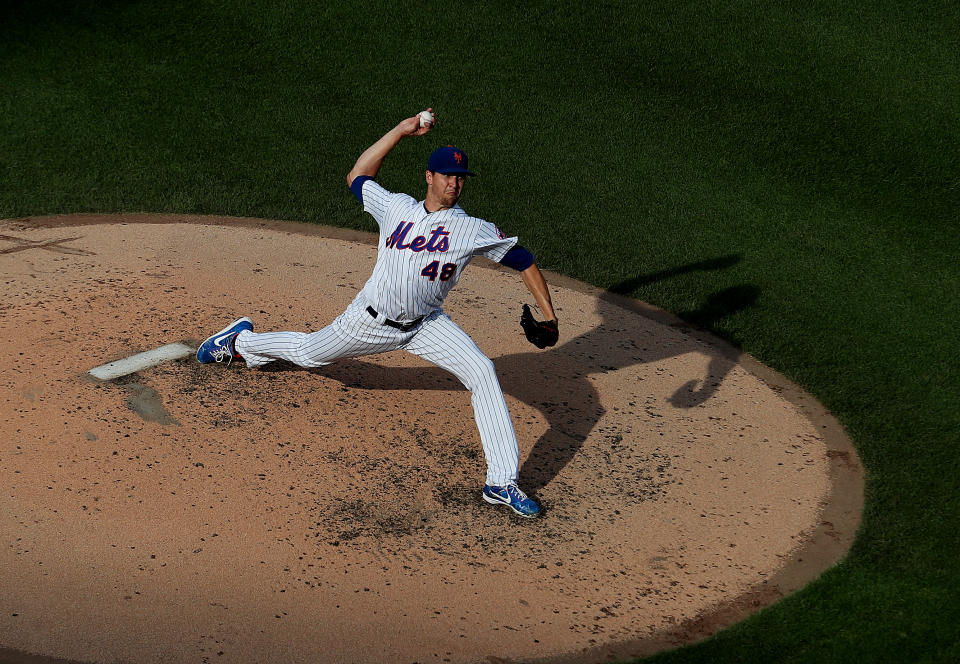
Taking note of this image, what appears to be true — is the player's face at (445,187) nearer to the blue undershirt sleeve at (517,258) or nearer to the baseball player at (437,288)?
the baseball player at (437,288)

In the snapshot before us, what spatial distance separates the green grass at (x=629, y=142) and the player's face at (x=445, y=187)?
116 inches

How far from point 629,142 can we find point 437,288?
6361 millimetres

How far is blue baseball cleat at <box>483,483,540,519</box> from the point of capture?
18.1 ft

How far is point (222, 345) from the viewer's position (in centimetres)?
656

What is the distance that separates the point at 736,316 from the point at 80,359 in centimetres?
499

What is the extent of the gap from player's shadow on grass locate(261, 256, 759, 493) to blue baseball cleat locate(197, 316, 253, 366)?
0.92 ft

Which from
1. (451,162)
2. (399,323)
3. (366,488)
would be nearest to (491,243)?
(451,162)

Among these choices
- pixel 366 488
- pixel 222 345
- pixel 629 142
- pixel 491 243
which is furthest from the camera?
pixel 629 142

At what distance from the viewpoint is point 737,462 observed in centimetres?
636

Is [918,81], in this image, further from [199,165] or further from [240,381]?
[240,381]

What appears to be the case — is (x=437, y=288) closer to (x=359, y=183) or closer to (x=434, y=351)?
(x=434, y=351)

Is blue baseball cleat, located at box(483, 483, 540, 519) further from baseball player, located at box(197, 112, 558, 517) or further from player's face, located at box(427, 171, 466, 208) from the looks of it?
player's face, located at box(427, 171, 466, 208)

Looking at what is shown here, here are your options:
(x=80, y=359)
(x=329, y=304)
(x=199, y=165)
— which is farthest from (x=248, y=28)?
(x=80, y=359)

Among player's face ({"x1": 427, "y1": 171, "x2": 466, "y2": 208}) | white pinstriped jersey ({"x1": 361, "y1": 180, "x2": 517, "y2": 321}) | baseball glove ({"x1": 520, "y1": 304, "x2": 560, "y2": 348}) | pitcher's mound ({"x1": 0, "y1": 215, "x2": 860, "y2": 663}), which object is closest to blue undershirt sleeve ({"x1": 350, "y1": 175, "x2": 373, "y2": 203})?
white pinstriped jersey ({"x1": 361, "y1": 180, "x2": 517, "y2": 321})
